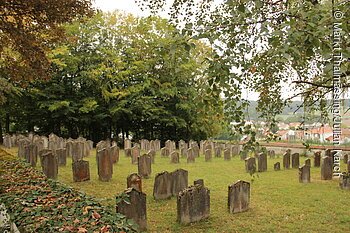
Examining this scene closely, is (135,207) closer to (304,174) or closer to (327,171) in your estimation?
(304,174)

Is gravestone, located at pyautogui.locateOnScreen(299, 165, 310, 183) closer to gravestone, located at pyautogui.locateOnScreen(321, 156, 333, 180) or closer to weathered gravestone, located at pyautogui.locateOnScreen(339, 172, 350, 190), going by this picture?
gravestone, located at pyautogui.locateOnScreen(321, 156, 333, 180)

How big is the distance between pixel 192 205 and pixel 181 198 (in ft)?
1.05

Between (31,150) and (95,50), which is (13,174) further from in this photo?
(95,50)

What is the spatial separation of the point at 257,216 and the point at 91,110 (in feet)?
69.1

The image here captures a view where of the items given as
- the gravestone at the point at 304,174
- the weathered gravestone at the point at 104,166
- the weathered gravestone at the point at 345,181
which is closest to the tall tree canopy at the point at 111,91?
the weathered gravestone at the point at 104,166

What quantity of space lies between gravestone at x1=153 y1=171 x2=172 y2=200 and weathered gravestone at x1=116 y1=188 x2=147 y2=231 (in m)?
2.26

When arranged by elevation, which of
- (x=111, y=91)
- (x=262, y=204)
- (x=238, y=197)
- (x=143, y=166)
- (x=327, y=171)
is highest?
(x=111, y=91)

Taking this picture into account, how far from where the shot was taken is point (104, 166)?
1100cm

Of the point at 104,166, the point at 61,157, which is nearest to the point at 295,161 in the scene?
the point at 104,166

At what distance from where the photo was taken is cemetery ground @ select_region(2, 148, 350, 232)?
672cm

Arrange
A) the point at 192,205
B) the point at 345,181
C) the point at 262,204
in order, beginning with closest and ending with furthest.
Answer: the point at 192,205
the point at 262,204
the point at 345,181

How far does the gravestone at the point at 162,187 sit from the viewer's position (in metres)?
8.59

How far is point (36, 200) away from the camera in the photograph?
5.17 meters

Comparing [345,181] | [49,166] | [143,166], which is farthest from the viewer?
[143,166]
